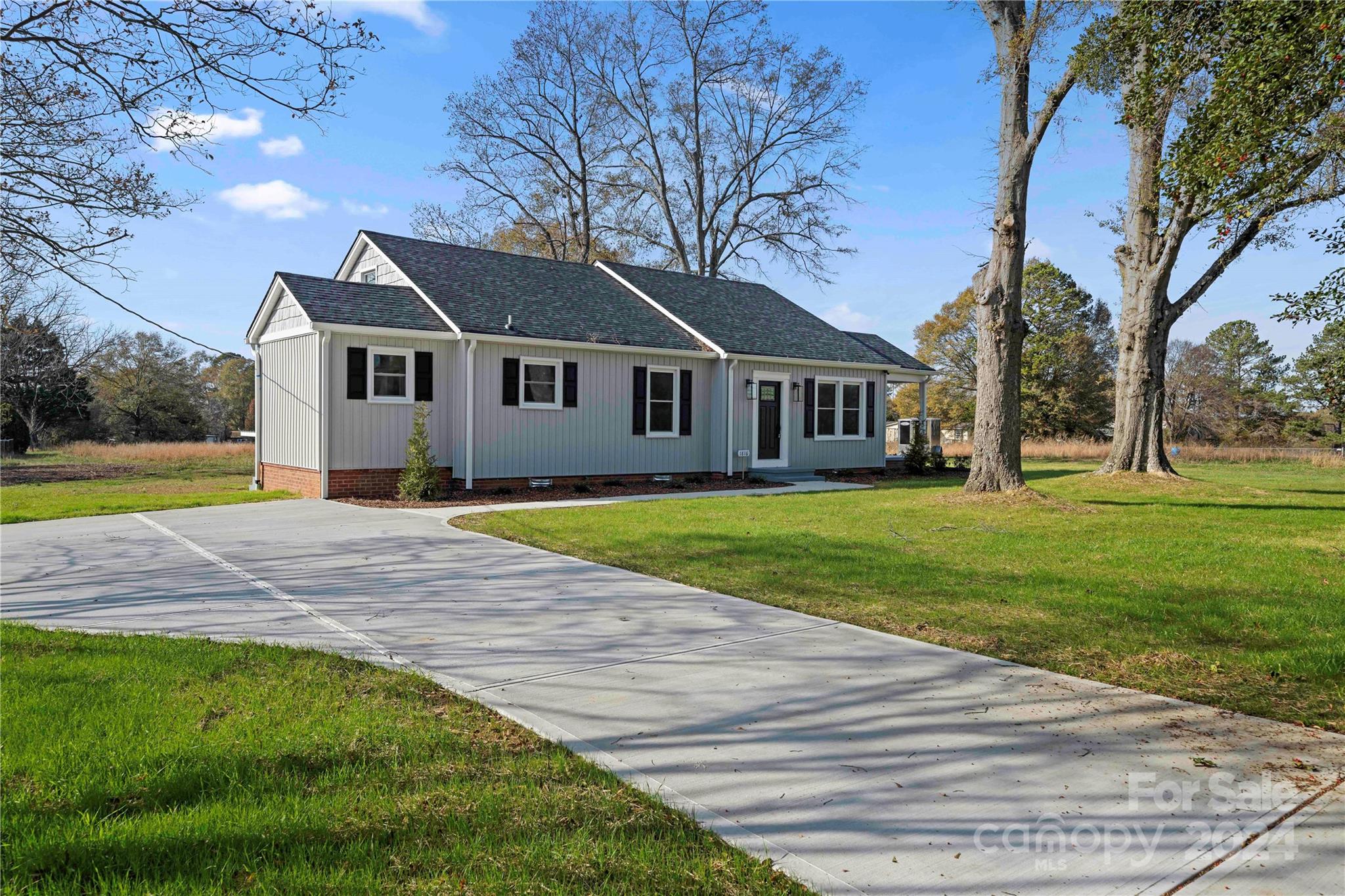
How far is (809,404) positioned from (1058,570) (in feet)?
41.0

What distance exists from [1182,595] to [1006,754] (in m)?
4.11

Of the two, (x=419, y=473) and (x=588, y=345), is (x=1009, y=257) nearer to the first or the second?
(x=588, y=345)

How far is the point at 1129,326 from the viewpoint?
58.9 feet

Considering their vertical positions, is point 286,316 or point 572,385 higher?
point 286,316

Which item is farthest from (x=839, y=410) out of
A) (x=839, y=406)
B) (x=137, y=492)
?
(x=137, y=492)

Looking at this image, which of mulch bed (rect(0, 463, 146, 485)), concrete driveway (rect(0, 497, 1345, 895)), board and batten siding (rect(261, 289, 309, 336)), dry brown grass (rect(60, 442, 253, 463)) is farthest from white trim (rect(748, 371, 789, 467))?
dry brown grass (rect(60, 442, 253, 463))

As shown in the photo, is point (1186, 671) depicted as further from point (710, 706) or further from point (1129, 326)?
point (1129, 326)

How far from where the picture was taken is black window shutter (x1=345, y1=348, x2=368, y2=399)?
1424 cm

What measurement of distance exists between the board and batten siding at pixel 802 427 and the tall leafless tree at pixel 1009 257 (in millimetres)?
6310

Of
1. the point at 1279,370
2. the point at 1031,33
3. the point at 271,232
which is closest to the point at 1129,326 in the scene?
the point at 1031,33

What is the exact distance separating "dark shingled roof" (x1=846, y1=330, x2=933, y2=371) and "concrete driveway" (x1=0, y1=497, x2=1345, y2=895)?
16.8 m

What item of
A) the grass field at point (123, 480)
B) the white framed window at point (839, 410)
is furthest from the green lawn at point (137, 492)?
the white framed window at point (839, 410)

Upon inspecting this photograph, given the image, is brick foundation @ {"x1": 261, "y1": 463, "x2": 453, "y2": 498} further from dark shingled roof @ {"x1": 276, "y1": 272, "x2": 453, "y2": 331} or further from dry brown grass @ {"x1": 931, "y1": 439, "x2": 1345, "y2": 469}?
dry brown grass @ {"x1": 931, "y1": 439, "x2": 1345, "y2": 469}

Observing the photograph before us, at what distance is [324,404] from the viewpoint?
1379 centimetres
